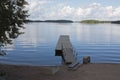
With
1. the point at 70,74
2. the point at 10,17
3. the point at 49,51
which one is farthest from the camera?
the point at 49,51

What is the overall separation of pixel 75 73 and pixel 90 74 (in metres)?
1.26

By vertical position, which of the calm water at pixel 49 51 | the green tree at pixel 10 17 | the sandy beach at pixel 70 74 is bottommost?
the calm water at pixel 49 51

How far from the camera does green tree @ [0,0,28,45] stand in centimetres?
1933

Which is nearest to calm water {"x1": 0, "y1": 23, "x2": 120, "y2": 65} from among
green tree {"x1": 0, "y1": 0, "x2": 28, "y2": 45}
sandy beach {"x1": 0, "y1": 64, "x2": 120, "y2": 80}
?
sandy beach {"x1": 0, "y1": 64, "x2": 120, "y2": 80}

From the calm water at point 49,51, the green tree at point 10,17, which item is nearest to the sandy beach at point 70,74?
the green tree at point 10,17

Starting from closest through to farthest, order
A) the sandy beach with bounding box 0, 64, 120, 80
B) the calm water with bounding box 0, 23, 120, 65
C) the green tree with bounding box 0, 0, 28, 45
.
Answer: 1. the green tree with bounding box 0, 0, 28, 45
2. the sandy beach with bounding box 0, 64, 120, 80
3. the calm water with bounding box 0, 23, 120, 65

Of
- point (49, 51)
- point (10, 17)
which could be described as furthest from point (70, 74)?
point (49, 51)

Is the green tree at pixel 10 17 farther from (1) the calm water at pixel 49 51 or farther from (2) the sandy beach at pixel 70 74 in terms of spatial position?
(1) the calm water at pixel 49 51

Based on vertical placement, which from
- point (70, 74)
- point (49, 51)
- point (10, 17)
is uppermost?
point (10, 17)

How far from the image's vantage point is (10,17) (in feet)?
64.9

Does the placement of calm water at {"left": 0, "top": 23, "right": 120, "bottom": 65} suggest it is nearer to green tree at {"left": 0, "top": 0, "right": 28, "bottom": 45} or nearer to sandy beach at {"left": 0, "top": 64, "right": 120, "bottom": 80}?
sandy beach at {"left": 0, "top": 64, "right": 120, "bottom": 80}

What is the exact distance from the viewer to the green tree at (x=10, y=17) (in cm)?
1933

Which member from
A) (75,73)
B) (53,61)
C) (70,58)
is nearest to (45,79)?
(75,73)

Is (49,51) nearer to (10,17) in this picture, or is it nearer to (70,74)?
(70,74)
